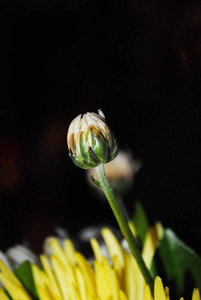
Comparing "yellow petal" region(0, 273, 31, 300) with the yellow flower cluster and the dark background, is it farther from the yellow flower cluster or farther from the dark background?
the dark background

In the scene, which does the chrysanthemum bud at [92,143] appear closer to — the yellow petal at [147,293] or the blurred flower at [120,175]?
the yellow petal at [147,293]

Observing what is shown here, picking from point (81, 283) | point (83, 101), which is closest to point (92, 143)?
point (81, 283)

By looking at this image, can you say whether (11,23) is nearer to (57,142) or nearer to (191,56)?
(57,142)

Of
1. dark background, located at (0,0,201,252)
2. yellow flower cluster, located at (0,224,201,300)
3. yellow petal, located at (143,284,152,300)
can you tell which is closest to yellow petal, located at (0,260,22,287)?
yellow flower cluster, located at (0,224,201,300)

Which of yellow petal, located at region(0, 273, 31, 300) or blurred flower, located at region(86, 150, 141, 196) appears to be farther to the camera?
blurred flower, located at region(86, 150, 141, 196)

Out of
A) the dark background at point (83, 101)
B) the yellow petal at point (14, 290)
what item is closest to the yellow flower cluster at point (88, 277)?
the yellow petal at point (14, 290)

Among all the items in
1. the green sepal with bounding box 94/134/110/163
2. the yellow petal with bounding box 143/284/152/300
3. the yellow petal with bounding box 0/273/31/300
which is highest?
the green sepal with bounding box 94/134/110/163

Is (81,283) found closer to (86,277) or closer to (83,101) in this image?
(86,277)
